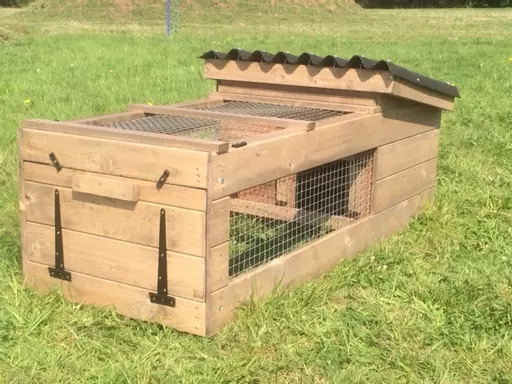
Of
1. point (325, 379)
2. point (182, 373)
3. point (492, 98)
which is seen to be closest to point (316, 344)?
point (325, 379)

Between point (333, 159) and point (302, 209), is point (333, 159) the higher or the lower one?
the higher one

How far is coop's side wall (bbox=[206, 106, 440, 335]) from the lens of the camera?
2994 millimetres

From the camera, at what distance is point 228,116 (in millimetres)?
3639

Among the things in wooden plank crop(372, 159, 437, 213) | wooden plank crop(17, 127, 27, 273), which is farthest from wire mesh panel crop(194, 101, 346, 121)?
wooden plank crop(17, 127, 27, 273)

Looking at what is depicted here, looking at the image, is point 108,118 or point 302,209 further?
point 302,209

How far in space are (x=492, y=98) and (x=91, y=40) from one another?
6291 mm

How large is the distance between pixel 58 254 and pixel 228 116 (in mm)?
1006

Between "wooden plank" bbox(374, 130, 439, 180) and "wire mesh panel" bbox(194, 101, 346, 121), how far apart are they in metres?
0.33

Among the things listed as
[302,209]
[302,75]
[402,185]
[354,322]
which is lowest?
[354,322]

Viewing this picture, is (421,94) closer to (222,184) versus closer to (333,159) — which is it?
(333,159)

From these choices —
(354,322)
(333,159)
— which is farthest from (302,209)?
(354,322)

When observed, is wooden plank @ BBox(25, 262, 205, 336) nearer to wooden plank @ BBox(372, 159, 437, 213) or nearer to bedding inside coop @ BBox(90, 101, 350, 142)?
bedding inside coop @ BBox(90, 101, 350, 142)

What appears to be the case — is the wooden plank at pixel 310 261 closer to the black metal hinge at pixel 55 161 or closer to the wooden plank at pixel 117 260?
the wooden plank at pixel 117 260

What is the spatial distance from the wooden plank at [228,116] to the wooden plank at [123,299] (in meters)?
0.95
